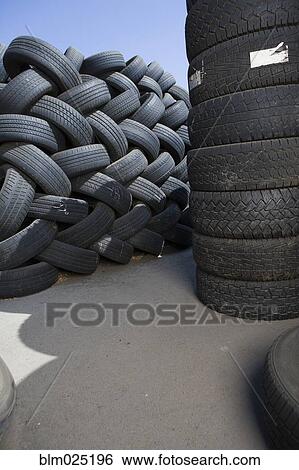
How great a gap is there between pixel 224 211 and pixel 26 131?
1092mm

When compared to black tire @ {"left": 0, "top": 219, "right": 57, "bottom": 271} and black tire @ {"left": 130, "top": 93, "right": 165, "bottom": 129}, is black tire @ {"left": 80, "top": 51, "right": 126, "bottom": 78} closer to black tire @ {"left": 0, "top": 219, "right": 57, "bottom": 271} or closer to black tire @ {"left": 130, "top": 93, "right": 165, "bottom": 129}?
black tire @ {"left": 130, "top": 93, "right": 165, "bottom": 129}

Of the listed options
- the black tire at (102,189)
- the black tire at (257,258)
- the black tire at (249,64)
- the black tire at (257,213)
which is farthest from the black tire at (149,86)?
the black tire at (257,258)

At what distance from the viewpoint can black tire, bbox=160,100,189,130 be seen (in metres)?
2.49

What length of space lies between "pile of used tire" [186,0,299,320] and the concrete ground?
171 millimetres

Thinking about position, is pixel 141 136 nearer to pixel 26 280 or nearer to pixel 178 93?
pixel 178 93

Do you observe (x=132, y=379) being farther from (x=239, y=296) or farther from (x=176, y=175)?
(x=176, y=175)

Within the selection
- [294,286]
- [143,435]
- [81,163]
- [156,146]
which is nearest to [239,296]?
[294,286]

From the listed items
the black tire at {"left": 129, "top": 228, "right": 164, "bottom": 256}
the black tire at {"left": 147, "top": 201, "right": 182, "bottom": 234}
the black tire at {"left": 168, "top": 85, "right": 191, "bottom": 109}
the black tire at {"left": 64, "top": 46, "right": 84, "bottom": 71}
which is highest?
the black tire at {"left": 64, "top": 46, "right": 84, "bottom": 71}

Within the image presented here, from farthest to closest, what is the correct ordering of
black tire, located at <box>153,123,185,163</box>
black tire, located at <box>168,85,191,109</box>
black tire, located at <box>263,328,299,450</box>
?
black tire, located at <box>168,85,191,109</box> < black tire, located at <box>153,123,185,163</box> < black tire, located at <box>263,328,299,450</box>

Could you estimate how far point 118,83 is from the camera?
85.0 inches

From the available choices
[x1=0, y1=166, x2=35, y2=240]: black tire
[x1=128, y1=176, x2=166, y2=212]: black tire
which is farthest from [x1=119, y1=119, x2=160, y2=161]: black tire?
[x1=0, y1=166, x2=35, y2=240]: black tire

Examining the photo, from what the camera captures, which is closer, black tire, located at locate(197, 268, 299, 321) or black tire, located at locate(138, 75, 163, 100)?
black tire, located at locate(197, 268, 299, 321)

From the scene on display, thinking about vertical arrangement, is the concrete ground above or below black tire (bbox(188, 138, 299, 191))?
below

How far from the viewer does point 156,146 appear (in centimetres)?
230
